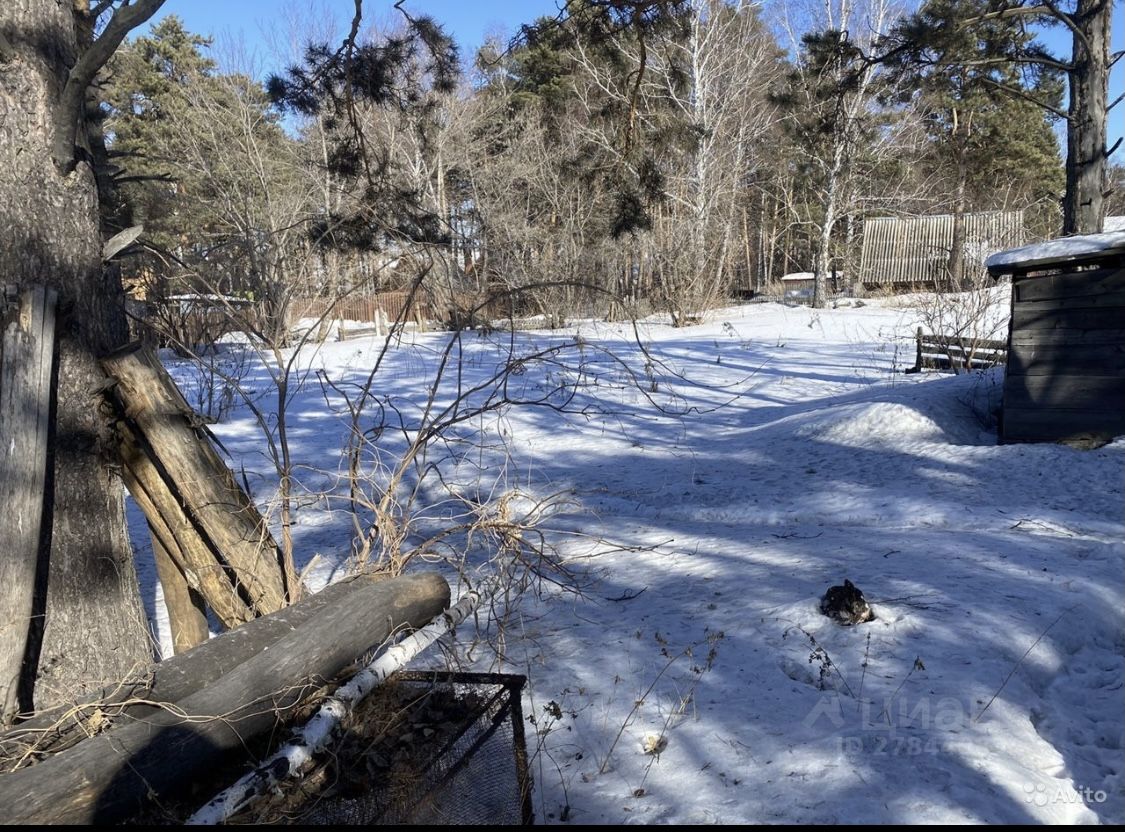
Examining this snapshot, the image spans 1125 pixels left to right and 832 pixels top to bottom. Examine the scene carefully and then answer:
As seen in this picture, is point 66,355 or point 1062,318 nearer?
point 66,355

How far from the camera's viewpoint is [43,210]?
3.20 m

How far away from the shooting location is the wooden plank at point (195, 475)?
3500 mm

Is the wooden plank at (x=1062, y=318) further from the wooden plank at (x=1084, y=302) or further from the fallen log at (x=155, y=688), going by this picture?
the fallen log at (x=155, y=688)

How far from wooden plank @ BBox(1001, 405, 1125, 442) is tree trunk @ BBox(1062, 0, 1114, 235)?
2626mm

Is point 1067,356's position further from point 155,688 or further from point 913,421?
point 155,688

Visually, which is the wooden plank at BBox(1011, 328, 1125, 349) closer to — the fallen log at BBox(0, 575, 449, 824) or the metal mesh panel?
the metal mesh panel

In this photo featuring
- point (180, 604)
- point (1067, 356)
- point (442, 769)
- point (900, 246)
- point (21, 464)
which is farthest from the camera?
point (900, 246)

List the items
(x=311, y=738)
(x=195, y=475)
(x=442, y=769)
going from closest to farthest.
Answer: (x=311, y=738)
(x=442, y=769)
(x=195, y=475)

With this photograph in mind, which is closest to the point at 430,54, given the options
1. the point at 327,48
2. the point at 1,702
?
the point at 327,48

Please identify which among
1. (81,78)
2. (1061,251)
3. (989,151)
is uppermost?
(989,151)

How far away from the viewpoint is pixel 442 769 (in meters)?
2.55

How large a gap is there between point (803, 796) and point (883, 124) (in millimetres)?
27254

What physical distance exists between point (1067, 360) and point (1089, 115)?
3.18m

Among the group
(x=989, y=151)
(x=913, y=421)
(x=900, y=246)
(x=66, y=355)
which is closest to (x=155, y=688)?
(x=66, y=355)
